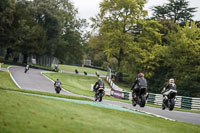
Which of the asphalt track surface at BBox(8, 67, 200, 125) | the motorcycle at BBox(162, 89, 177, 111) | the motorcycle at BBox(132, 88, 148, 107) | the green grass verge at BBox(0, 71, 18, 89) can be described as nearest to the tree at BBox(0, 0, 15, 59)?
the asphalt track surface at BBox(8, 67, 200, 125)

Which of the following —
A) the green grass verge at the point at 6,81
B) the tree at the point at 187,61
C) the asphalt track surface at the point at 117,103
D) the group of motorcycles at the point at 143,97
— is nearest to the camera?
the asphalt track surface at the point at 117,103

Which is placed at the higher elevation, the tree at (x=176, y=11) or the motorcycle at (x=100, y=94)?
the tree at (x=176, y=11)

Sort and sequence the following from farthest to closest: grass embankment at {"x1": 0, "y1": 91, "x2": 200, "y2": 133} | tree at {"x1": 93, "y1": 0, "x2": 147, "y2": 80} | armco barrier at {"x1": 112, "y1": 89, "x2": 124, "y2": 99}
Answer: tree at {"x1": 93, "y1": 0, "x2": 147, "y2": 80} < armco barrier at {"x1": 112, "y1": 89, "x2": 124, "y2": 99} < grass embankment at {"x1": 0, "y1": 91, "x2": 200, "y2": 133}

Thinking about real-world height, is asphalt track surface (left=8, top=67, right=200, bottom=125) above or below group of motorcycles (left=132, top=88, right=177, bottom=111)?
below

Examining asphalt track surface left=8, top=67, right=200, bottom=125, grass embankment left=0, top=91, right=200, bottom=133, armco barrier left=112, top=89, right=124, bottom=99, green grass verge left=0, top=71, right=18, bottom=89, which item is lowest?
armco barrier left=112, top=89, right=124, bottom=99

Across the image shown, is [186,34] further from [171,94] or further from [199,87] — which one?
[171,94]

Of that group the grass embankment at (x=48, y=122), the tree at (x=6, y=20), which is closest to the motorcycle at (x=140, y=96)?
the grass embankment at (x=48, y=122)

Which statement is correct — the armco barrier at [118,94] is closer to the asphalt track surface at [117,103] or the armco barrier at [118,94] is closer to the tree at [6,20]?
the asphalt track surface at [117,103]

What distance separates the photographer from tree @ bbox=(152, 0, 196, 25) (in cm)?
6072

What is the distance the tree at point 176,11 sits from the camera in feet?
199

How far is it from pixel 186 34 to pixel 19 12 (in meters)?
32.3

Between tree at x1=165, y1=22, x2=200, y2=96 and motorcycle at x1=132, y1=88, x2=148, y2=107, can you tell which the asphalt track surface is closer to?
motorcycle at x1=132, y1=88, x2=148, y2=107

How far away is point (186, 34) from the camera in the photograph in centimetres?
4675

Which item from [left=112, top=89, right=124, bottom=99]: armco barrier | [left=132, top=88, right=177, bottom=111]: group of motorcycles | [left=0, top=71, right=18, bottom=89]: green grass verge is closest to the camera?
[left=132, top=88, right=177, bottom=111]: group of motorcycles
